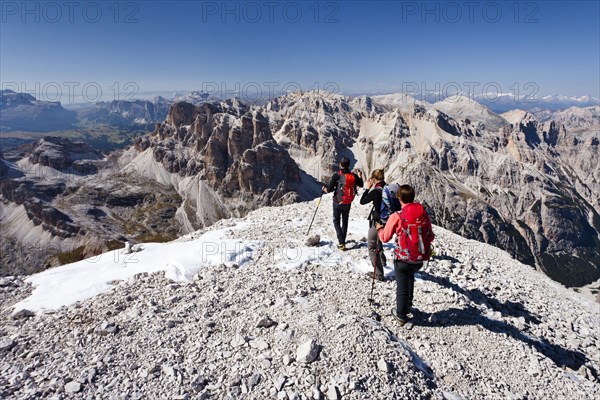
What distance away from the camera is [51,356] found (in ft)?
25.5

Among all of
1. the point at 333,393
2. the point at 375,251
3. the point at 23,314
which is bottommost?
the point at 333,393

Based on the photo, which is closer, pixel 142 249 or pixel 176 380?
pixel 176 380

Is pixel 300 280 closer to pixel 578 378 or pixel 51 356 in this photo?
pixel 51 356

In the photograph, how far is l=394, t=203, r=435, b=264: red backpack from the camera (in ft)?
28.9

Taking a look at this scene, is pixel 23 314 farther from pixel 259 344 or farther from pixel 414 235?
pixel 414 235

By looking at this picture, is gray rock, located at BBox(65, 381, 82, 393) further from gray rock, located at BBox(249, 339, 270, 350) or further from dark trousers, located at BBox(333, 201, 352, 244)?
dark trousers, located at BBox(333, 201, 352, 244)

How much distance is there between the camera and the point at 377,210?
37.9 feet

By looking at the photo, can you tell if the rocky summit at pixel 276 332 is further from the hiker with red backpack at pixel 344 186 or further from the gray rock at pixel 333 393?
the hiker with red backpack at pixel 344 186

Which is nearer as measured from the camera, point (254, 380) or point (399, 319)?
point (254, 380)

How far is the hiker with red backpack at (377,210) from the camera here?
1134 centimetres

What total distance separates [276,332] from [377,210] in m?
5.47

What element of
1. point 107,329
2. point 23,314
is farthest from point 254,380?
point 23,314

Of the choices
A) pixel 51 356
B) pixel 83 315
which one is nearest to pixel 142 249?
pixel 83 315

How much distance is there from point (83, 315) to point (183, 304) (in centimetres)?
283
